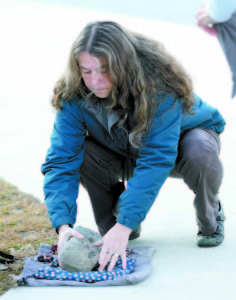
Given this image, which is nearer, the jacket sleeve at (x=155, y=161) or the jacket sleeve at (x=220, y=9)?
the jacket sleeve at (x=220, y=9)

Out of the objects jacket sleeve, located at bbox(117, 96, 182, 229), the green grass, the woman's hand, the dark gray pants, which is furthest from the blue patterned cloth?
the dark gray pants

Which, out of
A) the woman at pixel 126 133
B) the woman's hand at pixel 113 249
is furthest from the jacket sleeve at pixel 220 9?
the woman's hand at pixel 113 249

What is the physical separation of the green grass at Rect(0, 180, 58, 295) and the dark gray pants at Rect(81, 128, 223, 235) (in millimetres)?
347

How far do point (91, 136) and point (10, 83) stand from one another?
18.8 ft

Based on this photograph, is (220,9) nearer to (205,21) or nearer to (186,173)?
(205,21)

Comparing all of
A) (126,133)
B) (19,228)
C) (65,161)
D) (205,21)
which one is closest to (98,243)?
(65,161)

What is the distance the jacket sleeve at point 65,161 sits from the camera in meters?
2.52

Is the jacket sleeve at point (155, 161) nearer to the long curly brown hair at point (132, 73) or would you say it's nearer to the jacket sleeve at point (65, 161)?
the long curly brown hair at point (132, 73)

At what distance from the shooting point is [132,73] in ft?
7.77

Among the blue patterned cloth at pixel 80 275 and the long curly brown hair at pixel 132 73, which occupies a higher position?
the long curly brown hair at pixel 132 73

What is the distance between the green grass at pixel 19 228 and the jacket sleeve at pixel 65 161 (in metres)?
0.33

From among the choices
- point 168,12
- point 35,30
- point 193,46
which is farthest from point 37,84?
point 168,12

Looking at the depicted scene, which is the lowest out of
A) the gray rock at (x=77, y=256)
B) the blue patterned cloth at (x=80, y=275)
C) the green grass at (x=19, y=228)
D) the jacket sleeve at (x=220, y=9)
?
the green grass at (x=19, y=228)

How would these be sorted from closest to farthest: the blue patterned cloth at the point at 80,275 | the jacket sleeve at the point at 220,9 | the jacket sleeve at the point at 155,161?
the jacket sleeve at the point at 220,9 → the blue patterned cloth at the point at 80,275 → the jacket sleeve at the point at 155,161
